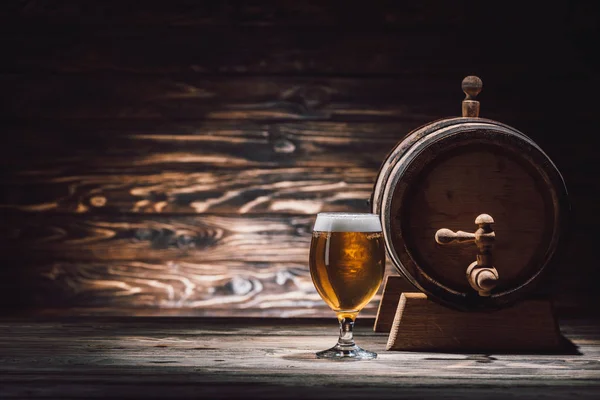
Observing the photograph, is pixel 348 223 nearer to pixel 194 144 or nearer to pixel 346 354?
pixel 346 354

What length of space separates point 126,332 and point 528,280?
117 centimetres

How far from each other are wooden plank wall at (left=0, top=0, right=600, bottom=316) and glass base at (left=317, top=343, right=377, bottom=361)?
0.81 metres

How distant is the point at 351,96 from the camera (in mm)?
2840

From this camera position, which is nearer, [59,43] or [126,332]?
[126,332]

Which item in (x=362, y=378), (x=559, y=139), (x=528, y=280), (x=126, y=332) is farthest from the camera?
(x=559, y=139)

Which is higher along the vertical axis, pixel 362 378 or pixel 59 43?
pixel 59 43

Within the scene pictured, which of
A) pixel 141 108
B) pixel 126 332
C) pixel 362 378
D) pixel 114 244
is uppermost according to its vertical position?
pixel 141 108

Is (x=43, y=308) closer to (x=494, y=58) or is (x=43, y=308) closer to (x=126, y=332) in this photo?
(x=126, y=332)

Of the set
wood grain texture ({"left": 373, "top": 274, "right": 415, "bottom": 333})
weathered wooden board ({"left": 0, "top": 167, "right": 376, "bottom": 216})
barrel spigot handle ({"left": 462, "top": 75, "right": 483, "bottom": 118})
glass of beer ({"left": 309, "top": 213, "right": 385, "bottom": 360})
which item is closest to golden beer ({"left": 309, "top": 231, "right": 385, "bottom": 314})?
glass of beer ({"left": 309, "top": 213, "right": 385, "bottom": 360})

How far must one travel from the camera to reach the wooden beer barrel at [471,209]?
6.91ft

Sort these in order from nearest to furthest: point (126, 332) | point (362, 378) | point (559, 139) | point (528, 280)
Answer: point (362, 378)
point (528, 280)
point (126, 332)
point (559, 139)

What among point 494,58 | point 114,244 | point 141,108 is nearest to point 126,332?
point 114,244

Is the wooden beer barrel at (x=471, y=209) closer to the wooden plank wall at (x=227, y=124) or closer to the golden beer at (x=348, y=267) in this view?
the golden beer at (x=348, y=267)

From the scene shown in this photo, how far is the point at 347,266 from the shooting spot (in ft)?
6.50
